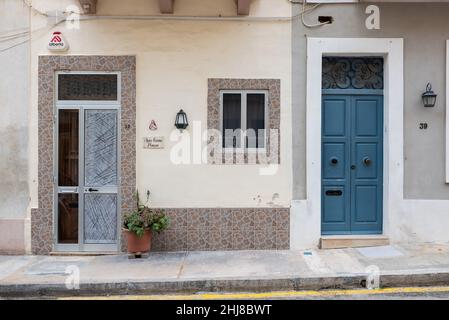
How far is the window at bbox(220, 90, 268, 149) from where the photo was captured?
295 inches

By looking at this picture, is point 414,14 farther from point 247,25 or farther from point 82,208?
point 82,208

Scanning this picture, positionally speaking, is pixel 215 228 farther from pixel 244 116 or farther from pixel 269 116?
pixel 269 116

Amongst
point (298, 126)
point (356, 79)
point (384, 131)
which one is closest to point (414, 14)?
point (356, 79)

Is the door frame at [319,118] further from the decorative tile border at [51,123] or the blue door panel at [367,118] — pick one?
the decorative tile border at [51,123]

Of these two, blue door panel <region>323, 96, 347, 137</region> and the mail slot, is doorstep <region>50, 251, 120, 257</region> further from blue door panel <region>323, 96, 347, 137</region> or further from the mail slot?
blue door panel <region>323, 96, 347, 137</region>

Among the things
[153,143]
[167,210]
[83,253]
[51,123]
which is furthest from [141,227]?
[51,123]

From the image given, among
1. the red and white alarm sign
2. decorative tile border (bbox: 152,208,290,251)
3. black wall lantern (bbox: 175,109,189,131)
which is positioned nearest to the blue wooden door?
decorative tile border (bbox: 152,208,290,251)

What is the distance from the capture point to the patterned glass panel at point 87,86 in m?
7.45

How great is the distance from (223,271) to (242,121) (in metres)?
2.57

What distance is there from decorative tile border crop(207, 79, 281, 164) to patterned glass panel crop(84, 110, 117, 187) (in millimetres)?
1624

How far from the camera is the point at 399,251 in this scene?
23.2 ft

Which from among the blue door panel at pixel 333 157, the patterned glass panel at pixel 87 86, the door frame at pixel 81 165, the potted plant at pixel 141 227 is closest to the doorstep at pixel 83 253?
the door frame at pixel 81 165

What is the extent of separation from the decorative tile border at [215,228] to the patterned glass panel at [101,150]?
1217 millimetres

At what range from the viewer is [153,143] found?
7.39m
